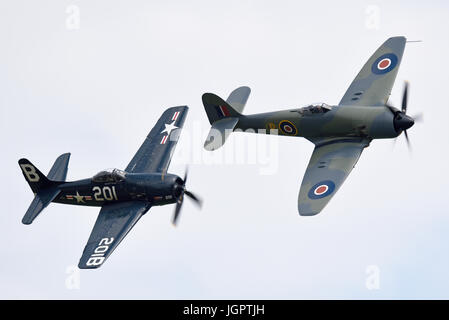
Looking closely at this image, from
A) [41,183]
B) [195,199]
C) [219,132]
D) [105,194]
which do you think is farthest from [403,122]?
[41,183]

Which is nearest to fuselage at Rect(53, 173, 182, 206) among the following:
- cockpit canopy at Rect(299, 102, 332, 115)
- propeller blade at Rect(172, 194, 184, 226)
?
propeller blade at Rect(172, 194, 184, 226)

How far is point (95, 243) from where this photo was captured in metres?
28.6

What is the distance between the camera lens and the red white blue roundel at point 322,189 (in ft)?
96.9

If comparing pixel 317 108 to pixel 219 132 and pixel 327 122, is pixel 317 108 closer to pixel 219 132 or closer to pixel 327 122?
pixel 327 122

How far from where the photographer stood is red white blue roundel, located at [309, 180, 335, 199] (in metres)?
29.5

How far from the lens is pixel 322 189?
29812 mm

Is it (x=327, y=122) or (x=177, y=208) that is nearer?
(x=177, y=208)

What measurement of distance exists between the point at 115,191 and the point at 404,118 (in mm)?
9586

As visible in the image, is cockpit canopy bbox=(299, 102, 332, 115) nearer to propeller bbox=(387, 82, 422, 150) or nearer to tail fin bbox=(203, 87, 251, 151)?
propeller bbox=(387, 82, 422, 150)

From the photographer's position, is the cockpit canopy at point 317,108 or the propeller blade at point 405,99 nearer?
the propeller blade at point 405,99

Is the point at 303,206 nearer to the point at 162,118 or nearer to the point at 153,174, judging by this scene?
the point at 153,174

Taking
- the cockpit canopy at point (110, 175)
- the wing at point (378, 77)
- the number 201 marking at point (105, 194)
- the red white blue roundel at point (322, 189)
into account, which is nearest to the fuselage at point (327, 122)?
the wing at point (378, 77)

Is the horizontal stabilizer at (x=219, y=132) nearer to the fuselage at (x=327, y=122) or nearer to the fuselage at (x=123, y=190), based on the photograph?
the fuselage at (x=327, y=122)

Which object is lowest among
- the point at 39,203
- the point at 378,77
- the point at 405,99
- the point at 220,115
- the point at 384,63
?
the point at 39,203
